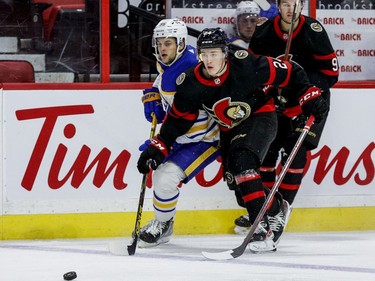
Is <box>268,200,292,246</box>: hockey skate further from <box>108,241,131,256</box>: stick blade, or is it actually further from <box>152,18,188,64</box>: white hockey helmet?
<box>152,18,188,64</box>: white hockey helmet

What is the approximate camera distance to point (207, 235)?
6289 millimetres

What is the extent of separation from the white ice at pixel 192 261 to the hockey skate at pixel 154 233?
47 millimetres

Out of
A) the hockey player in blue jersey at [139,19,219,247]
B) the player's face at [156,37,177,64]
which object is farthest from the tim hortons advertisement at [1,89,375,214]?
the player's face at [156,37,177,64]

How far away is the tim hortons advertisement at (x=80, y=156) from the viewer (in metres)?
6.06

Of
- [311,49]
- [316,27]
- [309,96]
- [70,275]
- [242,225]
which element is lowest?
[242,225]

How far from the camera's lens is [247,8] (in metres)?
6.43

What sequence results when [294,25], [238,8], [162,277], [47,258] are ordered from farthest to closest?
1. [238,8]
2. [294,25]
3. [47,258]
4. [162,277]

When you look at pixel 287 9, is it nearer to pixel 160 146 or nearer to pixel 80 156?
pixel 160 146

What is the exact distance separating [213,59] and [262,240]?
2.78 feet

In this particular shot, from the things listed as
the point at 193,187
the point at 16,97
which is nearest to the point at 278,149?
the point at 193,187

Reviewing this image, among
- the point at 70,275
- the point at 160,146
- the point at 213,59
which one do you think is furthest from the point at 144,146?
the point at 70,275

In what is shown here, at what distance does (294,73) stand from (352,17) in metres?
1.22

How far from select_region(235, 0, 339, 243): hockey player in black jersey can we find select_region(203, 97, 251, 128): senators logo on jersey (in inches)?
23.2

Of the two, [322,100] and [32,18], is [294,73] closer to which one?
[322,100]
